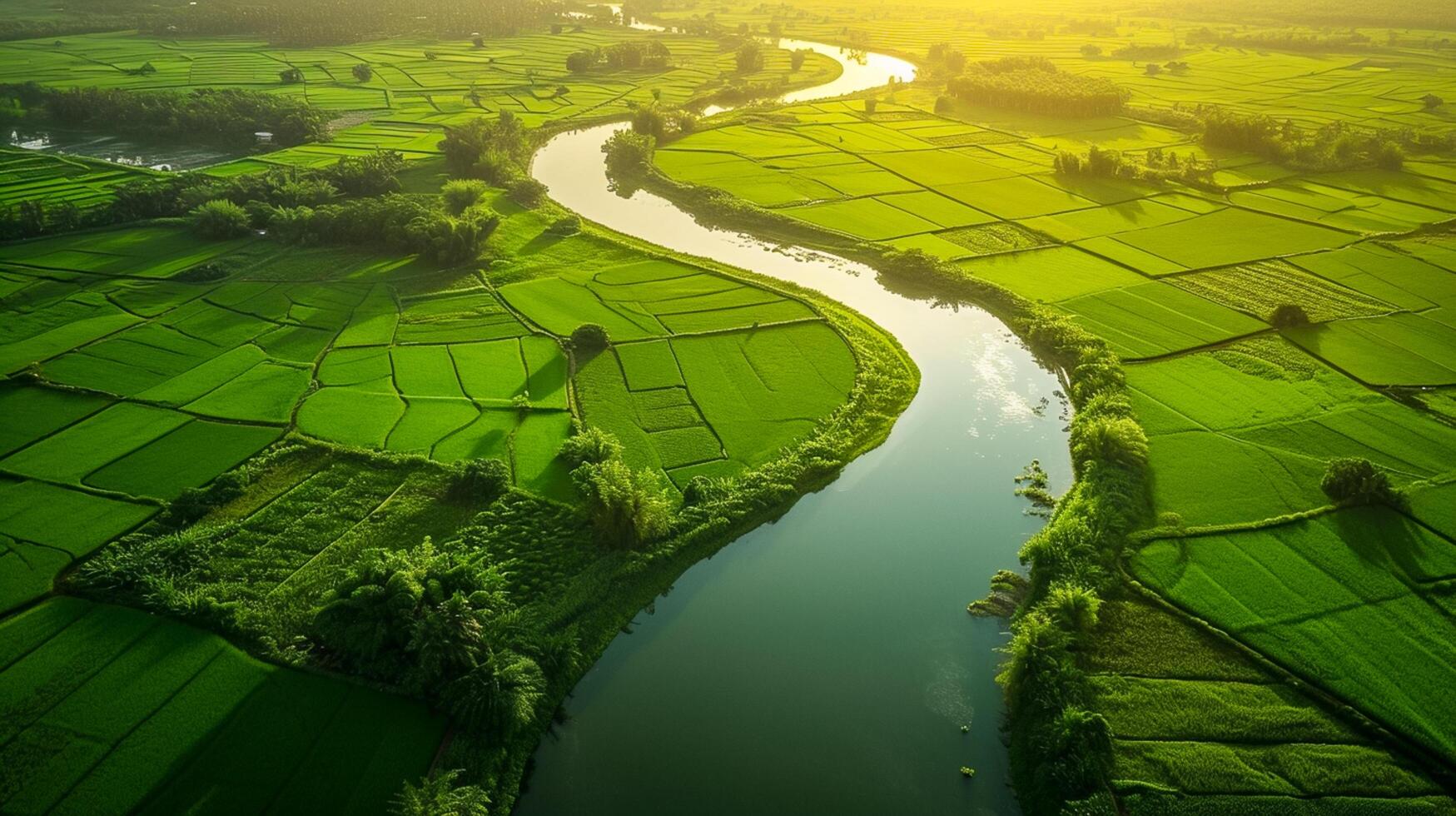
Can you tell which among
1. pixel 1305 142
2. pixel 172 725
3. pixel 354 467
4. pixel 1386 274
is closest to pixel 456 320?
pixel 354 467

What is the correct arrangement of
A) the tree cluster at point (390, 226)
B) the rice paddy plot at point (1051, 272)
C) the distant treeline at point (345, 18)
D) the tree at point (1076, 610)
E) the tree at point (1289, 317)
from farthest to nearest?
the distant treeline at point (345, 18), the tree cluster at point (390, 226), the rice paddy plot at point (1051, 272), the tree at point (1289, 317), the tree at point (1076, 610)

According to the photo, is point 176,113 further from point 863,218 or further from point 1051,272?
point 1051,272

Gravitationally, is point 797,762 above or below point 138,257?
below

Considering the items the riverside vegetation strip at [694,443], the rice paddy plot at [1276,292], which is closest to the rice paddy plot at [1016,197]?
the riverside vegetation strip at [694,443]

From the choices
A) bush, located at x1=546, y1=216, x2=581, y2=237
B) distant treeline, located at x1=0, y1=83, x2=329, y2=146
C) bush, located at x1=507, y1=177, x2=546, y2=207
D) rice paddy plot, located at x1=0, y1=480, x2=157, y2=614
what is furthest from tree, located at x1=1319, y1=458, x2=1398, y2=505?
distant treeline, located at x1=0, y1=83, x2=329, y2=146

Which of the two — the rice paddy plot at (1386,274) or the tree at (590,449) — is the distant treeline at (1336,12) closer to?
the rice paddy plot at (1386,274)

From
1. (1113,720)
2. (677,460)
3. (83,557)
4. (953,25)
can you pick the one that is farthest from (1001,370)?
(953,25)

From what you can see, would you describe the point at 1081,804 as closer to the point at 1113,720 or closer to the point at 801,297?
the point at 1113,720

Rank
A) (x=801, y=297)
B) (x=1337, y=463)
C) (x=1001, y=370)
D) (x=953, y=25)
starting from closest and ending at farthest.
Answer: (x=1337, y=463) → (x=1001, y=370) → (x=801, y=297) → (x=953, y=25)
